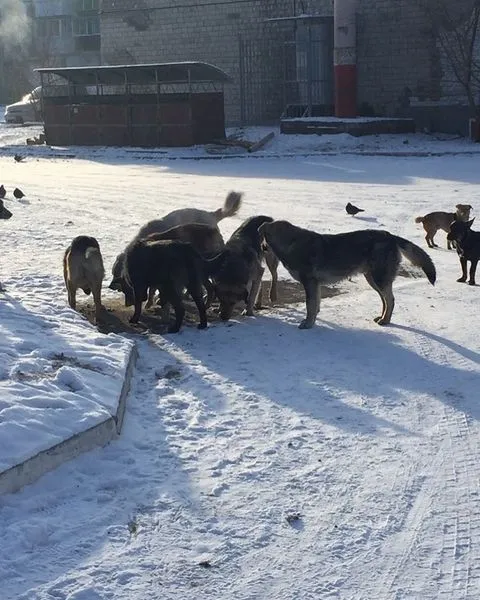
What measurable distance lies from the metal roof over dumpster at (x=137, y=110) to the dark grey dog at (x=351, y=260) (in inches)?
884

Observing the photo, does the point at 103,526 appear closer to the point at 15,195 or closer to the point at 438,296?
the point at 438,296

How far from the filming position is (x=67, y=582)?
13.8ft

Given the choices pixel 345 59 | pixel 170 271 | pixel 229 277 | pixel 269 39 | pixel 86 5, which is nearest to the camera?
pixel 170 271

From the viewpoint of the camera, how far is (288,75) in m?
37.4

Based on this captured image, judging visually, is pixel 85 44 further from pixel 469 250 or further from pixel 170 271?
pixel 170 271

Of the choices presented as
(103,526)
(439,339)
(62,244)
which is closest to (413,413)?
(439,339)

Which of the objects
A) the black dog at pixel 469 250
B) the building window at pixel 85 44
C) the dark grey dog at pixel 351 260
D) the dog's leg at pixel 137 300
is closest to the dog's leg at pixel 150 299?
the dog's leg at pixel 137 300

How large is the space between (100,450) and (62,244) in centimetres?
797

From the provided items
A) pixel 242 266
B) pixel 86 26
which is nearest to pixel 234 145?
pixel 242 266

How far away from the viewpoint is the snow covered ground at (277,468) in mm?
4316

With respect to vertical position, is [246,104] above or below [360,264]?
above

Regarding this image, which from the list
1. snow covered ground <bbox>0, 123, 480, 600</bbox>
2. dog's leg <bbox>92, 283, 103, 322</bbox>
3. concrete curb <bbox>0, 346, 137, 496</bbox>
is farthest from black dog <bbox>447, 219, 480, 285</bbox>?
concrete curb <bbox>0, 346, 137, 496</bbox>

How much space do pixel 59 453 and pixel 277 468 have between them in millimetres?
1267

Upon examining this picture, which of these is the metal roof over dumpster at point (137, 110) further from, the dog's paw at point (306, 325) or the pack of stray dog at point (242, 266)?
the dog's paw at point (306, 325)
